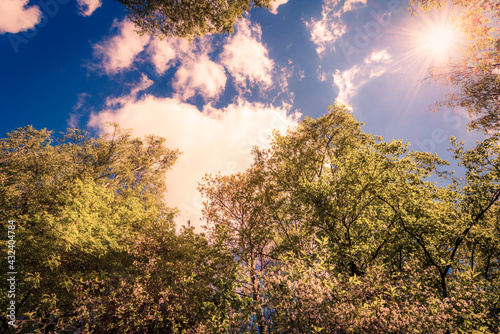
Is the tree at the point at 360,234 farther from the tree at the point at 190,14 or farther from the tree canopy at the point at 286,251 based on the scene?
the tree at the point at 190,14

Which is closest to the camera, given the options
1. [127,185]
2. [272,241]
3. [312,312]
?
[312,312]

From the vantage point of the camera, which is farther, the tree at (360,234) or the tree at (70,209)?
the tree at (70,209)

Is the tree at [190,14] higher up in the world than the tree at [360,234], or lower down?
higher up

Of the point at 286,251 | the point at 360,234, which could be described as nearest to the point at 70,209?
the point at 286,251

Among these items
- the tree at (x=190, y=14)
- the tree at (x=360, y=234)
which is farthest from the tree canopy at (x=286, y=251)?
the tree at (x=190, y=14)

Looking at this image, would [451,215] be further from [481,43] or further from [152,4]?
[152,4]

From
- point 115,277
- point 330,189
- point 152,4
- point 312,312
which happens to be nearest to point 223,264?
point 312,312

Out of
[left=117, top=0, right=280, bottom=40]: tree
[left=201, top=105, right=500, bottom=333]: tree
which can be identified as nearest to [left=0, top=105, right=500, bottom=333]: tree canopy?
[left=201, top=105, right=500, bottom=333]: tree

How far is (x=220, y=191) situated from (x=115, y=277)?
889 centimetres

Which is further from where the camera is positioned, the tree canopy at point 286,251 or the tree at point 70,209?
the tree at point 70,209

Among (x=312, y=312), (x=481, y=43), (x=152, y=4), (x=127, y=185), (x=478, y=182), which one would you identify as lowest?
(x=312, y=312)

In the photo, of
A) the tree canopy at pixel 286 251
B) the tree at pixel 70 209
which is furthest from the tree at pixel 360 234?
the tree at pixel 70 209

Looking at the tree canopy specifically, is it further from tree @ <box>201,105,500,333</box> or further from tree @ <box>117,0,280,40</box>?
tree @ <box>117,0,280,40</box>

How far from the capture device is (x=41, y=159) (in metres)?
15.9
